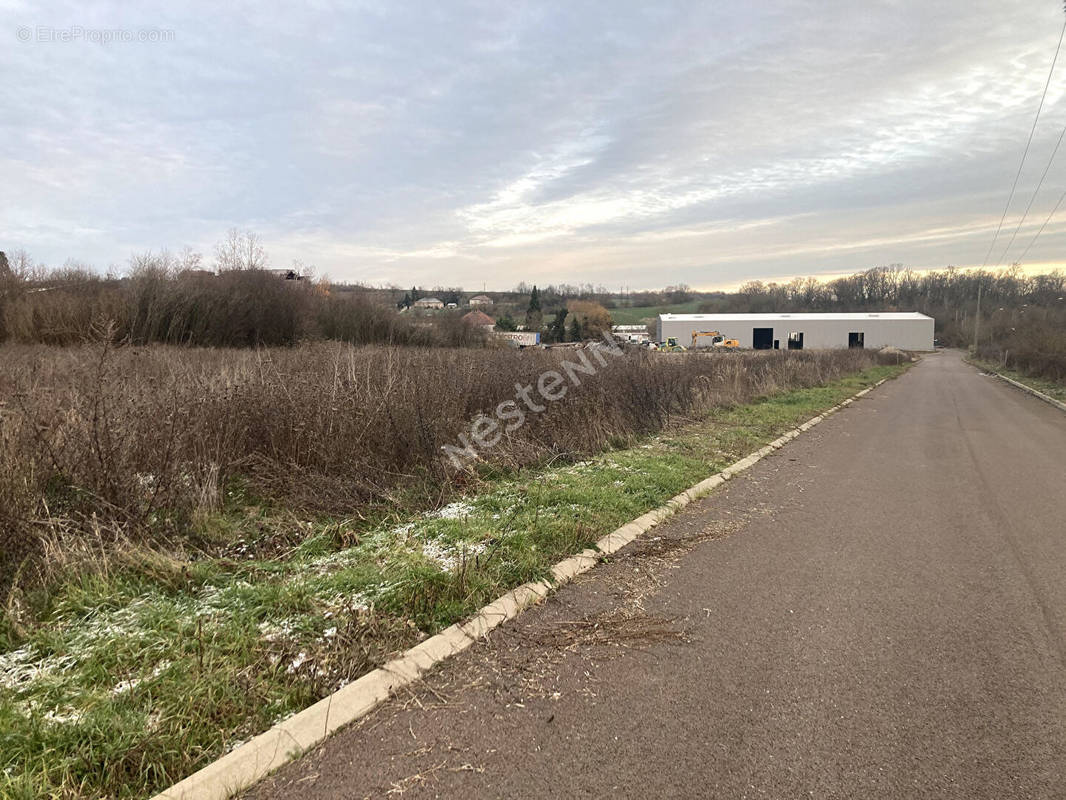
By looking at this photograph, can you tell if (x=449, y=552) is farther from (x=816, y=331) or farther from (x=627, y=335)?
(x=816, y=331)

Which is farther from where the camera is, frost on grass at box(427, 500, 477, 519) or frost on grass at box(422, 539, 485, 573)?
frost on grass at box(427, 500, 477, 519)

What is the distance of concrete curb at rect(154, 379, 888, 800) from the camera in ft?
8.00

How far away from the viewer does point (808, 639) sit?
12.2 ft

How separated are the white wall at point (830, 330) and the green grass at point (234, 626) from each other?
72.3m

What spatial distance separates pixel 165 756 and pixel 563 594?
8.22ft

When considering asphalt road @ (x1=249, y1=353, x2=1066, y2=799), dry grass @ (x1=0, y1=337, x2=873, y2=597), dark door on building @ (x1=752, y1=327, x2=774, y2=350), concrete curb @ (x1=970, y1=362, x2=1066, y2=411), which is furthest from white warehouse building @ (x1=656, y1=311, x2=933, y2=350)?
asphalt road @ (x1=249, y1=353, x2=1066, y2=799)

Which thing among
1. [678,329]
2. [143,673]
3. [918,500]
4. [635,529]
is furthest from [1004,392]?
[678,329]

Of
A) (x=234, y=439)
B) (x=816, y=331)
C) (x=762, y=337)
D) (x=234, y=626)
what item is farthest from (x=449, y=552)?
(x=816, y=331)

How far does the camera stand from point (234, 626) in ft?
11.5

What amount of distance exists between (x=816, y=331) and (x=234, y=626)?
82286mm

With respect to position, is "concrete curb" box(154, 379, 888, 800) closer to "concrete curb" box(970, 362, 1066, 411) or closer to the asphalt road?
the asphalt road

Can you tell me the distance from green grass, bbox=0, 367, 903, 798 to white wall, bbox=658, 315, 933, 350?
7229cm

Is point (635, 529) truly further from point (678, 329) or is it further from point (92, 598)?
point (678, 329)

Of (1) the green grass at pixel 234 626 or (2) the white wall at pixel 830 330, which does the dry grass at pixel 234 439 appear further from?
(2) the white wall at pixel 830 330
